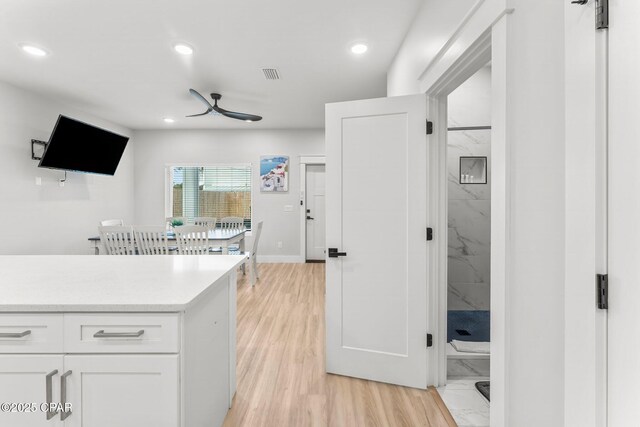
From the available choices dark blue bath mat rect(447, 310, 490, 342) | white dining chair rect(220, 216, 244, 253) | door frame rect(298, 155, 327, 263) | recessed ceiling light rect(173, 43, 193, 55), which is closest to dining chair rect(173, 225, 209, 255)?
recessed ceiling light rect(173, 43, 193, 55)

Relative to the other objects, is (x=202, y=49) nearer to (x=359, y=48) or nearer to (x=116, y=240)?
(x=359, y=48)

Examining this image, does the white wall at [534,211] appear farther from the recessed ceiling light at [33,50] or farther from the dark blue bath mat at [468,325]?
the recessed ceiling light at [33,50]

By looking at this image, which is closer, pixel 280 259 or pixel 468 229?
pixel 468 229

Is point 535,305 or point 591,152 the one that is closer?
point 591,152

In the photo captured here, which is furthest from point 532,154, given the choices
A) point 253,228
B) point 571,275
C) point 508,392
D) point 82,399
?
point 253,228

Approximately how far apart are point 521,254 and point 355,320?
4.24ft

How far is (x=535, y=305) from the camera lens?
1.09m

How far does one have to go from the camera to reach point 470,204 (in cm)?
325

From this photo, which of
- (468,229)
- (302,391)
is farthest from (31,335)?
(468,229)

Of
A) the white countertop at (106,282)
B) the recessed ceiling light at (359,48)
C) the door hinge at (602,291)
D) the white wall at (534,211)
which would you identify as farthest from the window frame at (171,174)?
the door hinge at (602,291)

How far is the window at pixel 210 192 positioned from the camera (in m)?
6.39

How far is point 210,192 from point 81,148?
7.81ft

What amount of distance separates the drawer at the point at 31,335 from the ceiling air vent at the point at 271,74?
305 cm

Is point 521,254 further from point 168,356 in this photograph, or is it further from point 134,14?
point 134,14
